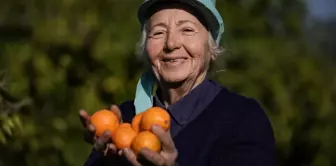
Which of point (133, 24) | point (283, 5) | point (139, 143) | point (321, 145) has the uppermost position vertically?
point (139, 143)

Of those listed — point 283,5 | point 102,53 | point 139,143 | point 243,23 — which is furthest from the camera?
point 283,5

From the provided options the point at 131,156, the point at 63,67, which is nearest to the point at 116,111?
the point at 131,156

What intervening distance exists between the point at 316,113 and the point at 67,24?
2.04m

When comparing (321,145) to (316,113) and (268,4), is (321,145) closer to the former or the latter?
(316,113)

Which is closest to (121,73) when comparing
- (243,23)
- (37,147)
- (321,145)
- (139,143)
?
(37,147)

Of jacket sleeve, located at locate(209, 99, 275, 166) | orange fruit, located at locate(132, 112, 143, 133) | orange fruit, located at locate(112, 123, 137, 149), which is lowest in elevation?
jacket sleeve, located at locate(209, 99, 275, 166)

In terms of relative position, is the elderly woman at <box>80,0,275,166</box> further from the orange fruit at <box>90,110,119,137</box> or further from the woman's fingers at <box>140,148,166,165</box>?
the woman's fingers at <box>140,148,166,165</box>

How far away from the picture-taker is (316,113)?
731 centimetres

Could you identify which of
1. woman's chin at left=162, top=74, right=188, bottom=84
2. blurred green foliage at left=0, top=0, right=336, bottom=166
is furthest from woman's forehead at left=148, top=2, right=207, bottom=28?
blurred green foliage at left=0, top=0, right=336, bottom=166

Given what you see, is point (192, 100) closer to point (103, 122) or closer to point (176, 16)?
point (176, 16)

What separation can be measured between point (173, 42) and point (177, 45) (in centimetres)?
2

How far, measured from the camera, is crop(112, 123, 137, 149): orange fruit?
3271mm

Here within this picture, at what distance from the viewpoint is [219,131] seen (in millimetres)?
3471

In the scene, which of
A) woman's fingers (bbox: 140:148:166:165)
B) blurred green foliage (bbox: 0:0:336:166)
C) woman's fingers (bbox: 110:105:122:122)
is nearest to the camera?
woman's fingers (bbox: 140:148:166:165)
